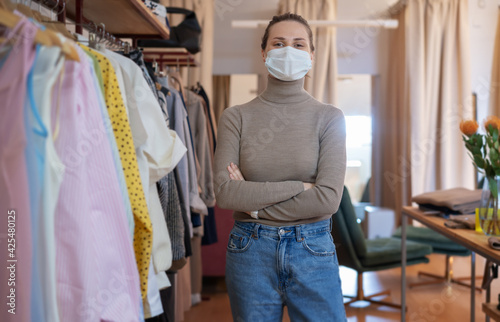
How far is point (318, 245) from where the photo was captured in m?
1.20

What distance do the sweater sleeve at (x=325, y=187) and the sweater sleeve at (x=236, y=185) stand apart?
0.03 m

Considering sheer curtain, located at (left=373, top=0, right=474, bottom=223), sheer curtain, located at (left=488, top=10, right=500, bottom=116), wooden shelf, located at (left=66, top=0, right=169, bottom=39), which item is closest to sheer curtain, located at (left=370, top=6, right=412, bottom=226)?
sheer curtain, located at (left=373, top=0, right=474, bottom=223)

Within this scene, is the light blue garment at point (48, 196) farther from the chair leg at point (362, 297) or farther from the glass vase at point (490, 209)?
the chair leg at point (362, 297)

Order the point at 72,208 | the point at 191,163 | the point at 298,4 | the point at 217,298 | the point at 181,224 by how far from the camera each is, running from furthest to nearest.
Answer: the point at 298,4 → the point at 217,298 → the point at 191,163 → the point at 181,224 → the point at 72,208

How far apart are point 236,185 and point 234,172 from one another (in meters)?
0.06

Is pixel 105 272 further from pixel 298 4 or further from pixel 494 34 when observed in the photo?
pixel 494 34

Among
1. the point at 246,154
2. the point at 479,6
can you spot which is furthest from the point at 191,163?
the point at 479,6

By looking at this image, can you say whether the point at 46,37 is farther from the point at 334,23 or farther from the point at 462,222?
the point at 334,23

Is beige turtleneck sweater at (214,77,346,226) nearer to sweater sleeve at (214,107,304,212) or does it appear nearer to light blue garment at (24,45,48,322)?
sweater sleeve at (214,107,304,212)

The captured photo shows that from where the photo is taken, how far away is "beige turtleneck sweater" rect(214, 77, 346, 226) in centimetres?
122

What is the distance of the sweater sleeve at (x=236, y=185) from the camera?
1214 millimetres

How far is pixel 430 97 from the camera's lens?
14.9 feet

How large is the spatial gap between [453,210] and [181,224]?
1403mm

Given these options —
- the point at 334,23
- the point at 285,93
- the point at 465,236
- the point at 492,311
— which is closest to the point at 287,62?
the point at 285,93
